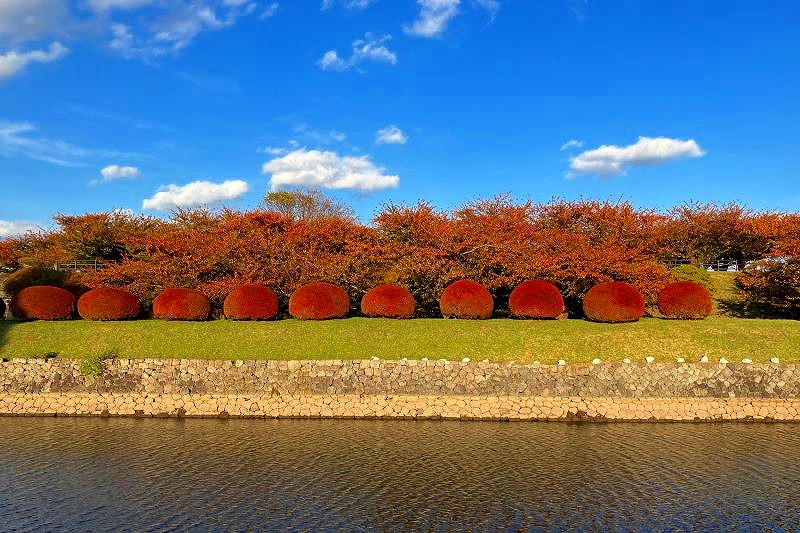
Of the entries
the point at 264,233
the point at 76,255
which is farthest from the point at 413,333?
the point at 76,255

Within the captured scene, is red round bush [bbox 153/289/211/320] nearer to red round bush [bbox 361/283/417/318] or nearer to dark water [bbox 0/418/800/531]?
red round bush [bbox 361/283/417/318]

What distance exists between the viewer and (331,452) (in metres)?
13.9

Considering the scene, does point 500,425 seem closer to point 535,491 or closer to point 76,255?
point 535,491

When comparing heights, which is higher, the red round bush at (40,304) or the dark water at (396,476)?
the red round bush at (40,304)

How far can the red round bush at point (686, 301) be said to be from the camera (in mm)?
25250

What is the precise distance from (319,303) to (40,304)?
1181 centimetres

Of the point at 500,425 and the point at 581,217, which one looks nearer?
the point at 500,425

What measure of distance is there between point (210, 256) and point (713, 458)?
22.5 m

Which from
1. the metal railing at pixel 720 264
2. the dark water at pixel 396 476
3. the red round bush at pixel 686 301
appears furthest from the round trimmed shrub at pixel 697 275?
the dark water at pixel 396 476

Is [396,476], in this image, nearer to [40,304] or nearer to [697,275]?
[40,304]

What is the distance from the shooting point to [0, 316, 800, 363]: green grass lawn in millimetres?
20156

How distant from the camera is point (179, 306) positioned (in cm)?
2512

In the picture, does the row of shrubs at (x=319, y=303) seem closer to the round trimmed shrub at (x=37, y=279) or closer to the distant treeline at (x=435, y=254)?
the distant treeline at (x=435, y=254)

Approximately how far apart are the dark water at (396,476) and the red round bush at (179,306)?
27.4 feet
